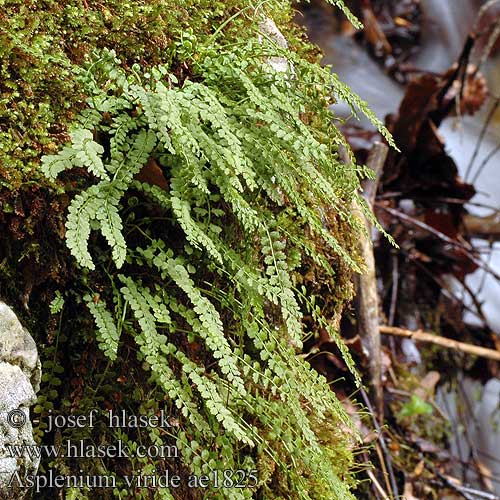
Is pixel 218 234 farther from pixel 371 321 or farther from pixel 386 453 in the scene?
pixel 386 453

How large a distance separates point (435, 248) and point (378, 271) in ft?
1.60

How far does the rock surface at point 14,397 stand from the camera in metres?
1.55

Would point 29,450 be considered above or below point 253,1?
below

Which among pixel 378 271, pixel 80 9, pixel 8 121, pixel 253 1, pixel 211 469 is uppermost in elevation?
pixel 253 1

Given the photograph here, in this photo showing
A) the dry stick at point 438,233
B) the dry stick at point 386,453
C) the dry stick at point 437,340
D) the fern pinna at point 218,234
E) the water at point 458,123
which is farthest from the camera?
the water at point 458,123

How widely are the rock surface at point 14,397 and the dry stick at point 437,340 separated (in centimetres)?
216

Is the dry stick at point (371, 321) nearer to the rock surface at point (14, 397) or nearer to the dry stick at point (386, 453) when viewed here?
the dry stick at point (386, 453)

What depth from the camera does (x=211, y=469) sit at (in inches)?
70.4

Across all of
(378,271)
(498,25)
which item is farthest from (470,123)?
(378,271)

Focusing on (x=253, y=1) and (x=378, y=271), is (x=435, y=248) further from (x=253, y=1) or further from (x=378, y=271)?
(x=253, y=1)

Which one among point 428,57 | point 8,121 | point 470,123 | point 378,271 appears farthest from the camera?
point 428,57

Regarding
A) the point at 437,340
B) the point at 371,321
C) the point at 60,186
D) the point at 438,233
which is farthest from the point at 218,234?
the point at 438,233

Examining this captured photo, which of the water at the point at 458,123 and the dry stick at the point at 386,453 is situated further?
the water at the point at 458,123

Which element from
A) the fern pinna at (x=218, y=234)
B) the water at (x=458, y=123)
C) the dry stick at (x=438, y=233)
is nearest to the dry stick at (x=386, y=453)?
the fern pinna at (x=218, y=234)
